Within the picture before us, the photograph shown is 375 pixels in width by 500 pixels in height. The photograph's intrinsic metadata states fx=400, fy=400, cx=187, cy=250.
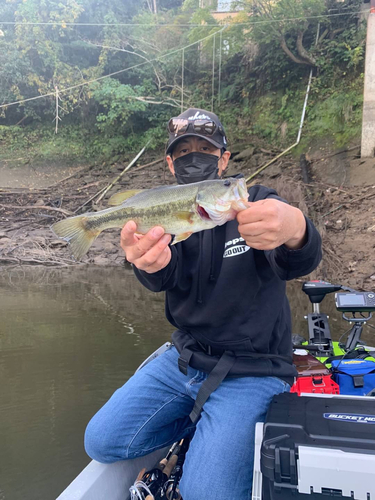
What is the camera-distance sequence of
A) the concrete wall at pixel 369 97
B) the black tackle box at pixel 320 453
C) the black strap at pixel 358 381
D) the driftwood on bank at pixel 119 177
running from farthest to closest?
the driftwood on bank at pixel 119 177 → the concrete wall at pixel 369 97 → the black strap at pixel 358 381 → the black tackle box at pixel 320 453

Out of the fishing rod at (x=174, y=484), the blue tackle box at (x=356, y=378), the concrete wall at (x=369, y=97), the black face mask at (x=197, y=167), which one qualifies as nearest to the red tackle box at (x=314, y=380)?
the blue tackle box at (x=356, y=378)

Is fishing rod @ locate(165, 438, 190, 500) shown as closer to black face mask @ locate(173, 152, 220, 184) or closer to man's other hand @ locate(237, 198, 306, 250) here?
man's other hand @ locate(237, 198, 306, 250)

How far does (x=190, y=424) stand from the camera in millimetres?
2633

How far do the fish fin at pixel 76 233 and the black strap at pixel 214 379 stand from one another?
99 cm

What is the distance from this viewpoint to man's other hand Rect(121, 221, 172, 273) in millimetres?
1979

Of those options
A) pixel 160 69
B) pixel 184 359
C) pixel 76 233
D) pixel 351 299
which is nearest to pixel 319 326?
pixel 351 299

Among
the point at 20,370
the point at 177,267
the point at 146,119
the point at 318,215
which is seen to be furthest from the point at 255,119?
the point at 177,267

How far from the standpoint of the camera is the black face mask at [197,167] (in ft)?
8.36

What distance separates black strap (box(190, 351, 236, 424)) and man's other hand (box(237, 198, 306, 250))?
71cm

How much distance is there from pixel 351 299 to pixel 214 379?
132 centimetres

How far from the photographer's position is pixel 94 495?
2053 mm

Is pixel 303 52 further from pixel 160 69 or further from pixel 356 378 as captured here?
pixel 356 378

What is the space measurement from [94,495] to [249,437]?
0.86m

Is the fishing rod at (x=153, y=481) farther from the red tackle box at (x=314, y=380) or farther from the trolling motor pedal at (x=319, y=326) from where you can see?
the trolling motor pedal at (x=319, y=326)
